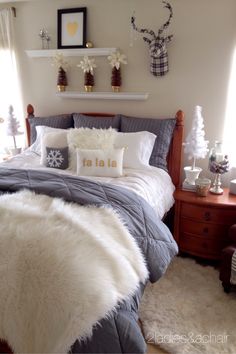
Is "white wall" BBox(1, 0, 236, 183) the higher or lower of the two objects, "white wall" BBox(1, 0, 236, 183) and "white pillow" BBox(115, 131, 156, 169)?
the higher

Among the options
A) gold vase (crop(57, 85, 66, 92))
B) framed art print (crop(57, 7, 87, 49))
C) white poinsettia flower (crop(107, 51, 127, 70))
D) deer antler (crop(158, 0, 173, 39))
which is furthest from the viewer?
gold vase (crop(57, 85, 66, 92))

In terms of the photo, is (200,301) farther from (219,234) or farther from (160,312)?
(219,234)

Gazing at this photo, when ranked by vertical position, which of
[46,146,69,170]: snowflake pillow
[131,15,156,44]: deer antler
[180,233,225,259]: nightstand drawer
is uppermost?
[131,15,156,44]: deer antler

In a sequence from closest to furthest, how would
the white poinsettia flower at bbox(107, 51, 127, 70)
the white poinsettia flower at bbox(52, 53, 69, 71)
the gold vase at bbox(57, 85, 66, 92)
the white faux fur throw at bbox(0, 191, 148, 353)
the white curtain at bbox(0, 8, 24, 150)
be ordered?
the white faux fur throw at bbox(0, 191, 148, 353) < the white poinsettia flower at bbox(107, 51, 127, 70) < the white poinsettia flower at bbox(52, 53, 69, 71) < the gold vase at bbox(57, 85, 66, 92) < the white curtain at bbox(0, 8, 24, 150)

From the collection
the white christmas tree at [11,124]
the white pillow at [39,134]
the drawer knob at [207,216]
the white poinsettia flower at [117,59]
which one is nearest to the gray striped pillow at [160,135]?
the drawer knob at [207,216]

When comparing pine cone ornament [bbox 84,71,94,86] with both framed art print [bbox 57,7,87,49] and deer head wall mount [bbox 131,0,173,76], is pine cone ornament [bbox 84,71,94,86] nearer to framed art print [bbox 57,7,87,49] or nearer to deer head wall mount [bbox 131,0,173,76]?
framed art print [bbox 57,7,87,49]

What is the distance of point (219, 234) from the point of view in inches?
87.4

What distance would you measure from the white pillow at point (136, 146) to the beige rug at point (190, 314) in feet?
3.12

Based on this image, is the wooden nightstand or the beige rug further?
the wooden nightstand

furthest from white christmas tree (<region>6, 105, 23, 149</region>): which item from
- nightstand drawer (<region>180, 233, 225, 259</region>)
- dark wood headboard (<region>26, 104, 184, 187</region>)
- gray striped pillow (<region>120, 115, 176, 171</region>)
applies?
nightstand drawer (<region>180, 233, 225, 259</region>)

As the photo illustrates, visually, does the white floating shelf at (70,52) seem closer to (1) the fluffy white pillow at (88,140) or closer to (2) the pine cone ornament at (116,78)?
(2) the pine cone ornament at (116,78)

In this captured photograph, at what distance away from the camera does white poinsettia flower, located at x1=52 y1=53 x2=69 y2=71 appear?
9.46 ft

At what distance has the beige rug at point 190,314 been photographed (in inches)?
60.7

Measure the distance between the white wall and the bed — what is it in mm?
242
